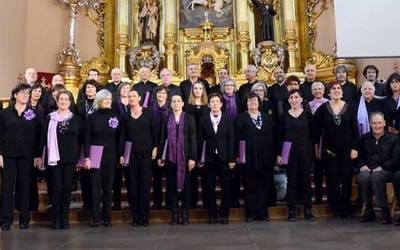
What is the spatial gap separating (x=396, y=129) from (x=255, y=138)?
5.06 ft

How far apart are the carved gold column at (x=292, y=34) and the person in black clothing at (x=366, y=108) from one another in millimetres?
4660

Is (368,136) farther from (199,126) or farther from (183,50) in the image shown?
(183,50)

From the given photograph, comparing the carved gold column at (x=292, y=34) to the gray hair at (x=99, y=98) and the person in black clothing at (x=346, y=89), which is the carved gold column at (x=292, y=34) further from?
the gray hair at (x=99, y=98)

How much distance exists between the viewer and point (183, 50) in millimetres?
10344

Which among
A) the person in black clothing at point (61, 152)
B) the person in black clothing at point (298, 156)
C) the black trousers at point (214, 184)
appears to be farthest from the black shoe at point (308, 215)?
the person in black clothing at point (61, 152)

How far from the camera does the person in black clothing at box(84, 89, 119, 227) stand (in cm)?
490

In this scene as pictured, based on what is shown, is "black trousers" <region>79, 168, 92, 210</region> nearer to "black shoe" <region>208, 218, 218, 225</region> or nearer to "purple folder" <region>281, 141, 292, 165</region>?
"black shoe" <region>208, 218, 218, 225</region>

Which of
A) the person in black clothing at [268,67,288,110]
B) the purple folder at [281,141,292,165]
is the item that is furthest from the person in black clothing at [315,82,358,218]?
the person in black clothing at [268,67,288,110]

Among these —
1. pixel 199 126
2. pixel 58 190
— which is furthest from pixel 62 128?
pixel 199 126

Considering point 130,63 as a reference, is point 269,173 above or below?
below

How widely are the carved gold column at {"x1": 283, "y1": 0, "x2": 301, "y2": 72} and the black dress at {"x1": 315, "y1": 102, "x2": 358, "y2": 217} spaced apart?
4997 mm

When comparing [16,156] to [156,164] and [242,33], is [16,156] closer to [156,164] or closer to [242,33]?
[156,164]

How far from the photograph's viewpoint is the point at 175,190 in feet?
16.4

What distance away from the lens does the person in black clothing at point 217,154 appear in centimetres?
499
